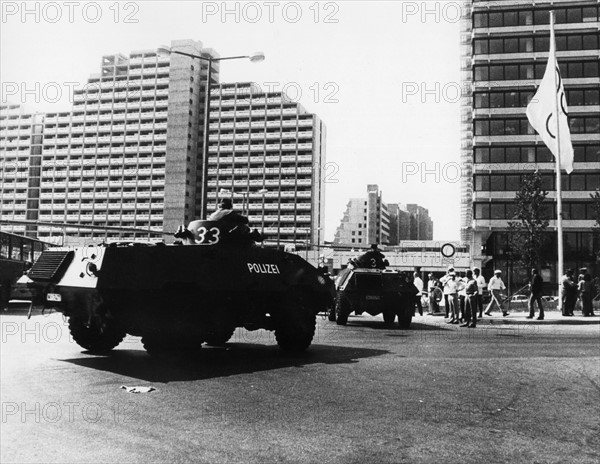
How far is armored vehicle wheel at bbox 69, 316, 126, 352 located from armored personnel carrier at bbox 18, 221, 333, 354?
0.05ft

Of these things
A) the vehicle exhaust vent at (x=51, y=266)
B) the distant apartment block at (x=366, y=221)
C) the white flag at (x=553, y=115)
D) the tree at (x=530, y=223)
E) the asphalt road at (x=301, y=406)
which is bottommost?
the asphalt road at (x=301, y=406)

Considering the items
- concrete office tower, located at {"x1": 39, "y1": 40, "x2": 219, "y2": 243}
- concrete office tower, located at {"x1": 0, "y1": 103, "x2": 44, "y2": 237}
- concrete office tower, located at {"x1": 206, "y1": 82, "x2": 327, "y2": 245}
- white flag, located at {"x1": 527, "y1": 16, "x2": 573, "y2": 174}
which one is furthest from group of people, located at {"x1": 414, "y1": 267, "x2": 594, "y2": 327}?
concrete office tower, located at {"x1": 0, "y1": 103, "x2": 44, "y2": 237}

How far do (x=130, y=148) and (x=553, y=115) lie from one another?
96.5m

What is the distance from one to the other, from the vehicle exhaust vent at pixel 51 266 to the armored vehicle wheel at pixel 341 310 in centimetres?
775

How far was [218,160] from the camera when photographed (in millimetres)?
109812

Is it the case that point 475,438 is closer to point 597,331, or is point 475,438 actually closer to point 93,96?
point 597,331

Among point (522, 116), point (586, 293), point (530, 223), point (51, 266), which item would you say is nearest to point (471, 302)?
point (586, 293)

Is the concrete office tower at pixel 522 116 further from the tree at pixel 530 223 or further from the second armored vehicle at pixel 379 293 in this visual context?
the second armored vehicle at pixel 379 293

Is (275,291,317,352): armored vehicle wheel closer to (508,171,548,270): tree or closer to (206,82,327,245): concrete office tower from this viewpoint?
(508,171,548,270): tree

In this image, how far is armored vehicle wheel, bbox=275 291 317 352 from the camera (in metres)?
9.79

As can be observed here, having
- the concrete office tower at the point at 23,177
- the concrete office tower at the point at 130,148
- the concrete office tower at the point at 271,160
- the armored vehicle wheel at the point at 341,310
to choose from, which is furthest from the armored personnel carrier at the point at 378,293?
the concrete office tower at the point at 23,177

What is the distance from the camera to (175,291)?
8.79m

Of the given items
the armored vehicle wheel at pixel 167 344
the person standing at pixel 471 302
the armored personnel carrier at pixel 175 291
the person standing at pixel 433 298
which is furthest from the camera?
the person standing at pixel 433 298

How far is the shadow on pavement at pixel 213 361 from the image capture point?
7.60 meters
